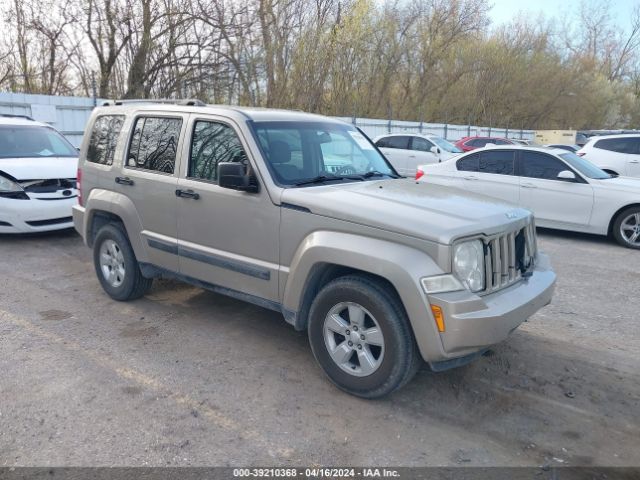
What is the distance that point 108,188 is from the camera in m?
5.22

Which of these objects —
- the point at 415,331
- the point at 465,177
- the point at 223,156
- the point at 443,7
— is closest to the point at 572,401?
the point at 415,331

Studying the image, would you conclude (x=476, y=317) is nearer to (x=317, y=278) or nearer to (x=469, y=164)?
(x=317, y=278)

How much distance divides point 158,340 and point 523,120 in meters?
47.4

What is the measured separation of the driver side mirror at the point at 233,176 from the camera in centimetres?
384

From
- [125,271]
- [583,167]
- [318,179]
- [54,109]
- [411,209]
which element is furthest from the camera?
[54,109]

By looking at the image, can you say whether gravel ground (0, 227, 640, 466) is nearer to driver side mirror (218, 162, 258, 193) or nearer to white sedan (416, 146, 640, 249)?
driver side mirror (218, 162, 258, 193)

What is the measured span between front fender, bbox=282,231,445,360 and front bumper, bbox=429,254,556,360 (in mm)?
88

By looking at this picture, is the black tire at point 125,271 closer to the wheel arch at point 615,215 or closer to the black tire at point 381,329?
the black tire at point 381,329

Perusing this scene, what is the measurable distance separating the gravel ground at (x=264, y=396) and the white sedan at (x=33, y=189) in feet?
8.12

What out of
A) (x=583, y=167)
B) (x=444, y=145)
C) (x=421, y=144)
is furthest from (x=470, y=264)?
(x=444, y=145)

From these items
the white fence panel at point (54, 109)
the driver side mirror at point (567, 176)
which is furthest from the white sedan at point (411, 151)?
the white fence panel at point (54, 109)

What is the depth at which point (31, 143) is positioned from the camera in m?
8.66

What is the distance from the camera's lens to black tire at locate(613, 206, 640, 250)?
26.9 ft

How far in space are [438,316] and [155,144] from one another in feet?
10.3
